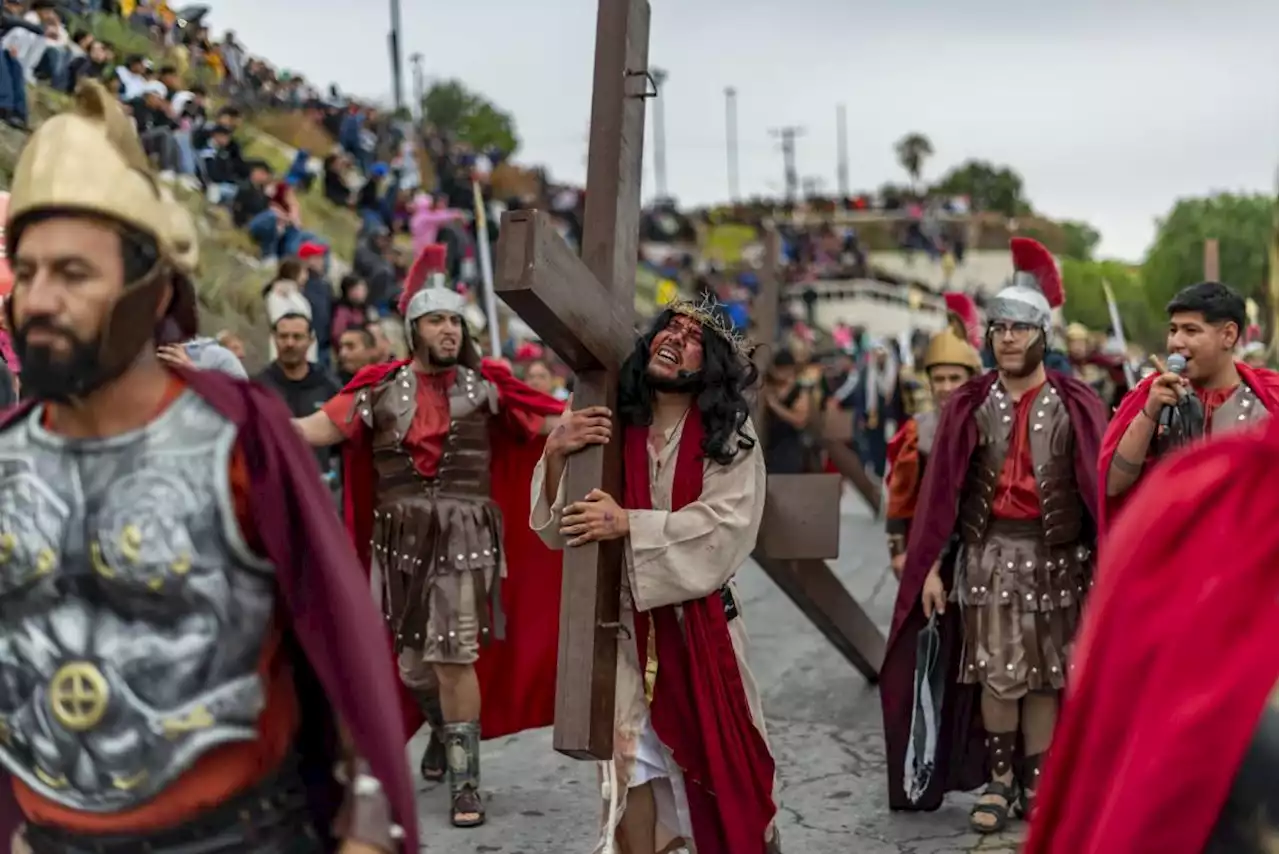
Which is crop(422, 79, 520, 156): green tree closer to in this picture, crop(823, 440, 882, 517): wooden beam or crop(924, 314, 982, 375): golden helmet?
crop(823, 440, 882, 517): wooden beam

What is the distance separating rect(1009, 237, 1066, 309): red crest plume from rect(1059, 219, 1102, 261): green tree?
252 feet

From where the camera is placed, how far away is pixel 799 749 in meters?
7.04

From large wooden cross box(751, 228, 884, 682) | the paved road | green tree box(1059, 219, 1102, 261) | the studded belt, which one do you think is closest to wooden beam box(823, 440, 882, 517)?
large wooden cross box(751, 228, 884, 682)

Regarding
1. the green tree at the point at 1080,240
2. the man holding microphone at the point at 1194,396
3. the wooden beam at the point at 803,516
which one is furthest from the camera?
the green tree at the point at 1080,240

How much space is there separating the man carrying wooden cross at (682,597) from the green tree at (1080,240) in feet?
257

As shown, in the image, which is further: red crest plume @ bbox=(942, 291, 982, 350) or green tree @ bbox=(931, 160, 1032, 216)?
green tree @ bbox=(931, 160, 1032, 216)

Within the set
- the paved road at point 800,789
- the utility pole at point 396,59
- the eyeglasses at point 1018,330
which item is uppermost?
the utility pole at point 396,59

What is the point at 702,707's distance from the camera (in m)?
4.69

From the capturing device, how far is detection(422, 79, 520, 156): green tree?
57781 mm

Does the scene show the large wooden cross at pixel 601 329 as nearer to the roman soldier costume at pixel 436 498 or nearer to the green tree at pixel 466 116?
the roman soldier costume at pixel 436 498

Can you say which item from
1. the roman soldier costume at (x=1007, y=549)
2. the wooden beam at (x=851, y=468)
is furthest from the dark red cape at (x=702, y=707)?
the wooden beam at (x=851, y=468)

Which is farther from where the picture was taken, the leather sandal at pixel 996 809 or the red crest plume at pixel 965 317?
the red crest plume at pixel 965 317

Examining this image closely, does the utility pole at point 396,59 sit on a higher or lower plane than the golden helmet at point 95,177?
higher

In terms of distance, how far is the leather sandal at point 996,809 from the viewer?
19.0 ft
